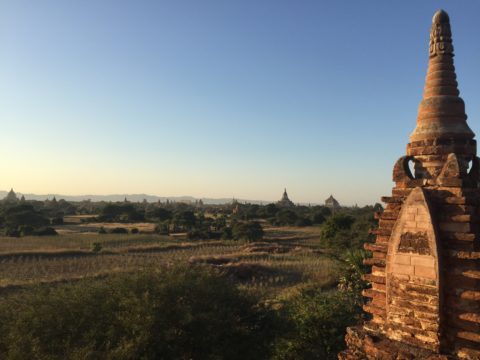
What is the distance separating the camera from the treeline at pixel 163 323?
8.53 metres

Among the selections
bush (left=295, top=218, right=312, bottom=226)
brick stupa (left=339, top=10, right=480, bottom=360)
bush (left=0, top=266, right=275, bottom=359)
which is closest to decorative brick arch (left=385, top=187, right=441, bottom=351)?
brick stupa (left=339, top=10, right=480, bottom=360)

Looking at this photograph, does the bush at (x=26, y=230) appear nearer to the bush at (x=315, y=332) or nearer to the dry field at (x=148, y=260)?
the dry field at (x=148, y=260)

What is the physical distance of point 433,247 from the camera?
426 cm

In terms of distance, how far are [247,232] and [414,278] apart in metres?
44.1

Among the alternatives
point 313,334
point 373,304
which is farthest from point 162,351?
point 373,304

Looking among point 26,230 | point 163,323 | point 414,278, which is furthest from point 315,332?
point 26,230

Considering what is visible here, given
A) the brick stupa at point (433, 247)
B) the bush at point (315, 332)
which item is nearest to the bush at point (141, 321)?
the bush at point (315, 332)

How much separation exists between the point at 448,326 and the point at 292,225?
6646cm

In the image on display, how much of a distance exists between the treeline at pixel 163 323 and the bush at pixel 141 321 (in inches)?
0.9

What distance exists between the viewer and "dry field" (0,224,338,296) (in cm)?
2414

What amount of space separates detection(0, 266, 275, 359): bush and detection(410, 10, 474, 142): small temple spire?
6.88 m

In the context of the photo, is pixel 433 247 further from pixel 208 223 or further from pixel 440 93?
pixel 208 223

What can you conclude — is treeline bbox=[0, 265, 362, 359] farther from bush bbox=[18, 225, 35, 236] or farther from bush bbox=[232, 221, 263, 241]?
bush bbox=[18, 225, 35, 236]

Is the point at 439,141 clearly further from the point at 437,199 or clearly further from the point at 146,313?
the point at 146,313
